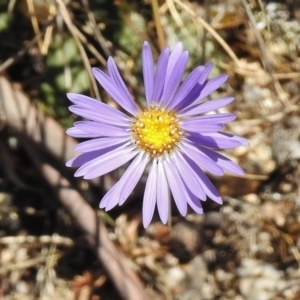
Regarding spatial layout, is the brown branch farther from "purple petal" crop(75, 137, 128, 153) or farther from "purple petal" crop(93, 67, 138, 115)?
"purple petal" crop(93, 67, 138, 115)

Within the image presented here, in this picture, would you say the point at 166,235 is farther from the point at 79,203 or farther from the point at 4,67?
the point at 4,67

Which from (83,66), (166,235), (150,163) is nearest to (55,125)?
(83,66)

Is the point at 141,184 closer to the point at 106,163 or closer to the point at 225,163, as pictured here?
the point at 106,163

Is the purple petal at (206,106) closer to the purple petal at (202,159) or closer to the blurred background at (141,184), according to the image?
the purple petal at (202,159)

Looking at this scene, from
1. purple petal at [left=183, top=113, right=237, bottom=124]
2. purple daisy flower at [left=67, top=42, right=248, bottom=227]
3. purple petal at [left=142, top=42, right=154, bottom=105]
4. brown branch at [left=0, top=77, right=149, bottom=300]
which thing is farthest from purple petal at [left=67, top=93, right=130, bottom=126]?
brown branch at [left=0, top=77, right=149, bottom=300]

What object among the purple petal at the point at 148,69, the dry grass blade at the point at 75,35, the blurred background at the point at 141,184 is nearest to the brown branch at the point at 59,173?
the blurred background at the point at 141,184

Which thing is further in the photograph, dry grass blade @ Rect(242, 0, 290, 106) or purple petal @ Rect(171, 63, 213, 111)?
dry grass blade @ Rect(242, 0, 290, 106)
